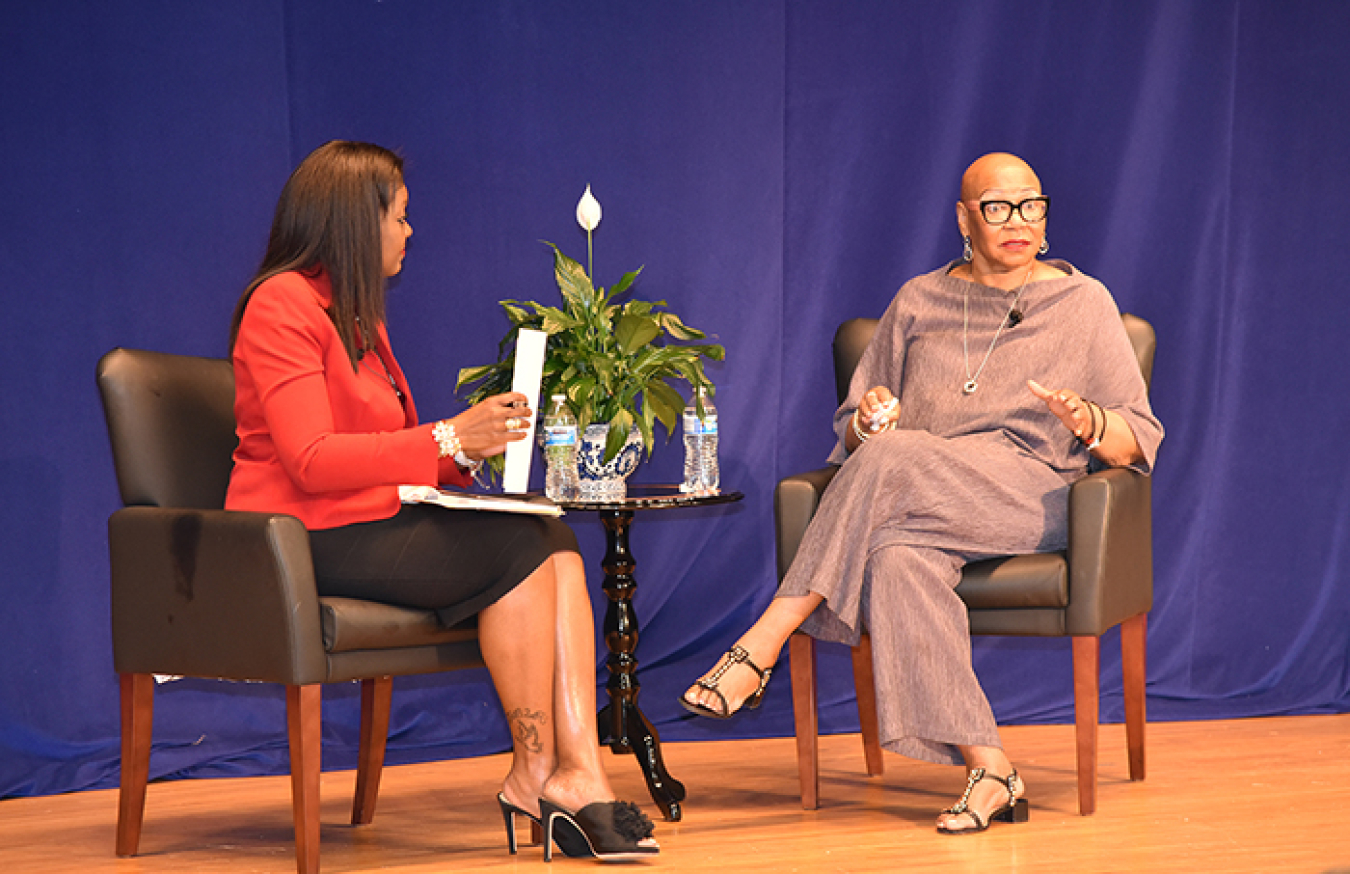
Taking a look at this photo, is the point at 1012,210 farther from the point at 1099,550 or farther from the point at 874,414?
the point at 1099,550

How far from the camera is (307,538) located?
2.16m

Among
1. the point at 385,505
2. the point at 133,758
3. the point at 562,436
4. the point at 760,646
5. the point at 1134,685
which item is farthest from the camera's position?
the point at 1134,685

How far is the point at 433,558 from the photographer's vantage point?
7.29ft

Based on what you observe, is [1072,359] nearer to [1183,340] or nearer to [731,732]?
[1183,340]

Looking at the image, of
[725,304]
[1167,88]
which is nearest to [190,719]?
[725,304]

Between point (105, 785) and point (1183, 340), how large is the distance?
114 inches

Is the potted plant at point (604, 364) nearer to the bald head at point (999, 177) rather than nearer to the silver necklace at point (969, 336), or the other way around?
the silver necklace at point (969, 336)

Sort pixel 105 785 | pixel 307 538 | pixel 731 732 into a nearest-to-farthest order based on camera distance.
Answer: pixel 307 538
pixel 105 785
pixel 731 732

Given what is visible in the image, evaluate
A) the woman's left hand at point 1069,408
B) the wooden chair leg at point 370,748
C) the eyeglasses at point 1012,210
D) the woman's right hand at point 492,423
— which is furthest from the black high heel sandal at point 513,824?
the eyeglasses at point 1012,210

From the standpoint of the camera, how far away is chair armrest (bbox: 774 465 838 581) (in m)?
2.70

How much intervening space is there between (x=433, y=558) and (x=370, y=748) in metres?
0.60

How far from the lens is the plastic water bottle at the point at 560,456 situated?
277 centimetres

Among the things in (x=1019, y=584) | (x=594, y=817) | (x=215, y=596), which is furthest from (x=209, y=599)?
(x=1019, y=584)

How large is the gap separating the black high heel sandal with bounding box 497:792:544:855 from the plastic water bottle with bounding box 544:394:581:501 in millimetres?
680
